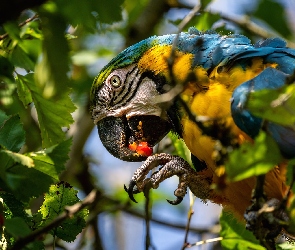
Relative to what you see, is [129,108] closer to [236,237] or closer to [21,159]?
[236,237]

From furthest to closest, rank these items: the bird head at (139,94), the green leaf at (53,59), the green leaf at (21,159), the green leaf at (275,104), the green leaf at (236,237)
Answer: the bird head at (139,94) < the green leaf at (236,237) < the green leaf at (21,159) < the green leaf at (275,104) < the green leaf at (53,59)

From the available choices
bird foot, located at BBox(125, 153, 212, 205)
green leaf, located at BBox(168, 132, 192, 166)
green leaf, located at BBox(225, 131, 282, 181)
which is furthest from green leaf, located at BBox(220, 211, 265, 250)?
green leaf, located at BBox(225, 131, 282, 181)

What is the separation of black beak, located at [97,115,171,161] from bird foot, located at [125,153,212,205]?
10 centimetres

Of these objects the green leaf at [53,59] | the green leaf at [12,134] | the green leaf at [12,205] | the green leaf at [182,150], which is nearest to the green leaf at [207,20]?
the green leaf at [182,150]

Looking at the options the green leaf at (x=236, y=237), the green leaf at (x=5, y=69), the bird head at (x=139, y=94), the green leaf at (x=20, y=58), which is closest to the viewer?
the green leaf at (x=5, y=69)

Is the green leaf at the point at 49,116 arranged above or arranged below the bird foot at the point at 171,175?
above

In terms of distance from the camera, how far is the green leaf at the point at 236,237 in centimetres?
197

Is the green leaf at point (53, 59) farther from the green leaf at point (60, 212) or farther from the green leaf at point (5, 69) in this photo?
the green leaf at point (60, 212)

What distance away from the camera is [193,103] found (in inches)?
79.1

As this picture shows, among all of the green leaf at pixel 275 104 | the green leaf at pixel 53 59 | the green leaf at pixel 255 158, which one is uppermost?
the green leaf at pixel 53 59

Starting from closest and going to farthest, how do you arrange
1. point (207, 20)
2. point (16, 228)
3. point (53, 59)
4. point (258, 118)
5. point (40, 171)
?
1. point (53, 59)
2. point (16, 228)
3. point (40, 171)
4. point (258, 118)
5. point (207, 20)

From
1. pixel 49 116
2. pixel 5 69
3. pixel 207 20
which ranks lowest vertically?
pixel 207 20

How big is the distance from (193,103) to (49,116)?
521mm

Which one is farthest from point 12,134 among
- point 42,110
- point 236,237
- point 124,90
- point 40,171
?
point 236,237
